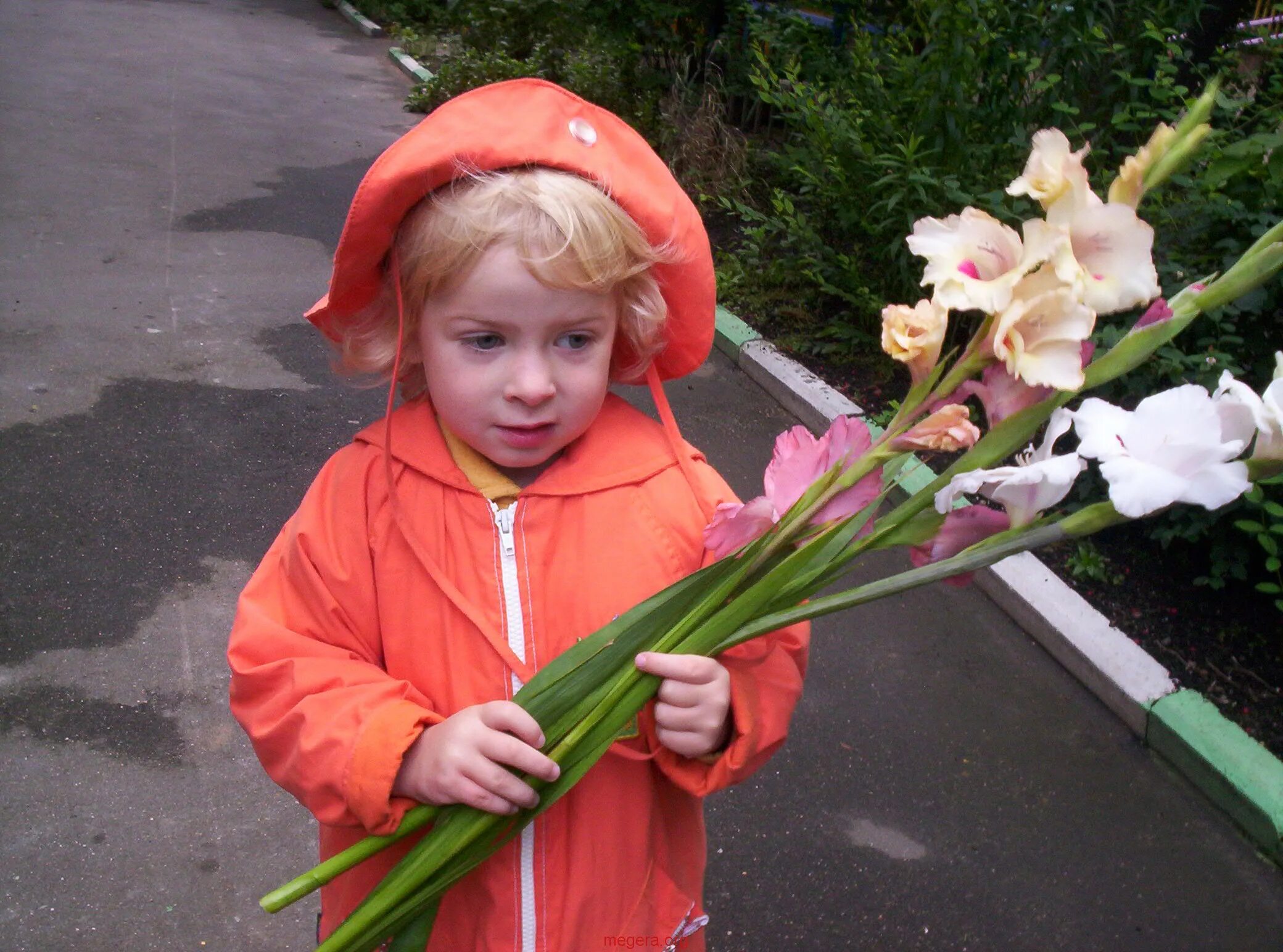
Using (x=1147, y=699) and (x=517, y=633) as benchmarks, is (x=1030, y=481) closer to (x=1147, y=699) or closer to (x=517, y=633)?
(x=517, y=633)

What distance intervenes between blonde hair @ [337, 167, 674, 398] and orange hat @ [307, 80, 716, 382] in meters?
0.02

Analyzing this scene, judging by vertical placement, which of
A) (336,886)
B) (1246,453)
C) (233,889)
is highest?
(1246,453)

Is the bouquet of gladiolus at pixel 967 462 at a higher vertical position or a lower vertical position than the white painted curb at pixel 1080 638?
higher

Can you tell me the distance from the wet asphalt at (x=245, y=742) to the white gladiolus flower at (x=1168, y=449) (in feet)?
6.33

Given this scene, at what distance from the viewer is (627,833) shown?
1423 millimetres

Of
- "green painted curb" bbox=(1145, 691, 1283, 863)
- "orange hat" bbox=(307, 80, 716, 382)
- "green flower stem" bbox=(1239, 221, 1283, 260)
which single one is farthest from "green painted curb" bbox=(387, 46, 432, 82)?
"green flower stem" bbox=(1239, 221, 1283, 260)

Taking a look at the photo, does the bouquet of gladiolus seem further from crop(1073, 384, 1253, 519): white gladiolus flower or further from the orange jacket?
the orange jacket

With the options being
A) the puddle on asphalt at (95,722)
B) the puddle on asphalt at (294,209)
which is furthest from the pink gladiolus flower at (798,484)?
the puddle on asphalt at (294,209)

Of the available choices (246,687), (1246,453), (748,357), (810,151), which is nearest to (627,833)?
(246,687)

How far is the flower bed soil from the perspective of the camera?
10.6 ft

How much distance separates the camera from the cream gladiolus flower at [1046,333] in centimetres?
88

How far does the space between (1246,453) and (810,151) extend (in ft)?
13.5

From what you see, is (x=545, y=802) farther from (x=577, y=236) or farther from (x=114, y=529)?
(x=114, y=529)

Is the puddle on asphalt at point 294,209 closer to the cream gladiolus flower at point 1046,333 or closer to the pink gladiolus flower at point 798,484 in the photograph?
the pink gladiolus flower at point 798,484
